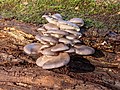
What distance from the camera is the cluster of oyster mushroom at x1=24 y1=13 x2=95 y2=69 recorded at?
302 cm

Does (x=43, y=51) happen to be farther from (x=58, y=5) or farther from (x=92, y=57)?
(x=58, y=5)

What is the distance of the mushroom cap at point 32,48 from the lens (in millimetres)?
3242

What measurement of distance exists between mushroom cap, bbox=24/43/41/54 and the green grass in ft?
1.73

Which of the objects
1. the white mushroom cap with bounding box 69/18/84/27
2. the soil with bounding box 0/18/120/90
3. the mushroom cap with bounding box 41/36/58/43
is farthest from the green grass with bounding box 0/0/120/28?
the mushroom cap with bounding box 41/36/58/43

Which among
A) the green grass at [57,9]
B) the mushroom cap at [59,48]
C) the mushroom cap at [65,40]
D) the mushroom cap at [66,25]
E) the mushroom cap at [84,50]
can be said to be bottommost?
the mushroom cap at [84,50]

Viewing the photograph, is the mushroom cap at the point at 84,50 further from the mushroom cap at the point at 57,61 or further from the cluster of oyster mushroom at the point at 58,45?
the mushroom cap at the point at 57,61

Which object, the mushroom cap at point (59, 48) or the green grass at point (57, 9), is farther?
the green grass at point (57, 9)

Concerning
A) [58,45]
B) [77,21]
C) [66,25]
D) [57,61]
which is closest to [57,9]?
[77,21]

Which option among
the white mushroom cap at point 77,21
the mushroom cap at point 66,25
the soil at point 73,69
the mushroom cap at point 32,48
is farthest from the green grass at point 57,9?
the mushroom cap at point 66,25

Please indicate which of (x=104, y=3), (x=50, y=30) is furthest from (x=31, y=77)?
(x=104, y=3)

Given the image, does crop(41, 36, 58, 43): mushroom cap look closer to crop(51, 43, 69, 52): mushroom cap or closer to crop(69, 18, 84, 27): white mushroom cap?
crop(51, 43, 69, 52): mushroom cap

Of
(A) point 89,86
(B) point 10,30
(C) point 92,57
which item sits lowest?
(A) point 89,86

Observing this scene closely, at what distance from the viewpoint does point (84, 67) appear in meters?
3.32

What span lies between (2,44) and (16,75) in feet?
2.03
